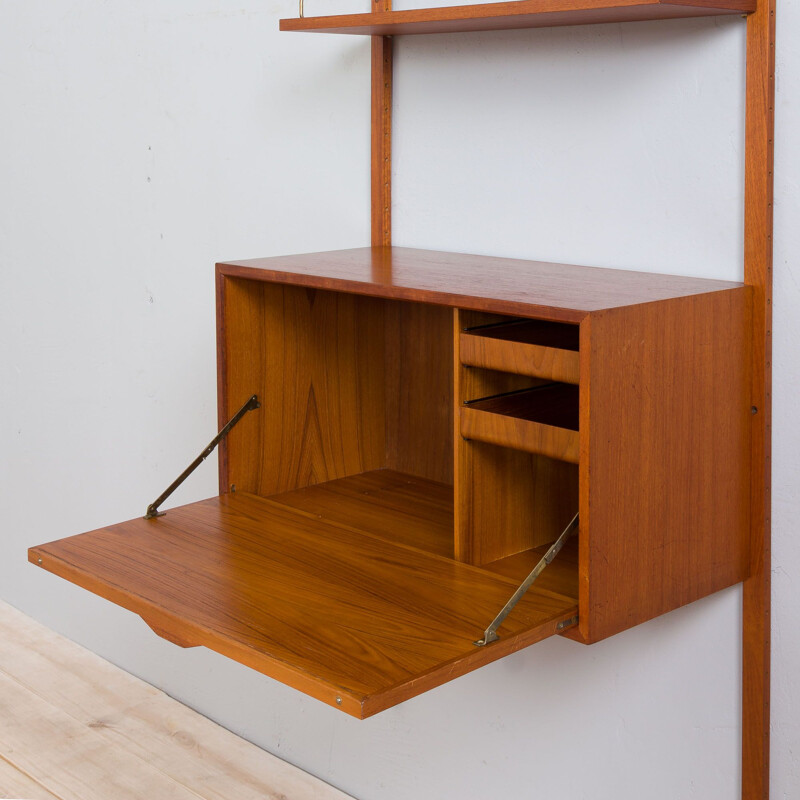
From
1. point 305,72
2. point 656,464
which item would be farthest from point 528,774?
point 305,72

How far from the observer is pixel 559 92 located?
179 centimetres

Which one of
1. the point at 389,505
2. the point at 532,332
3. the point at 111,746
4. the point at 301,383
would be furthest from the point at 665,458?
the point at 111,746

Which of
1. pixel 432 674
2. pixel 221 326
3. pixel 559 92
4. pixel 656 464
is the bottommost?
pixel 432 674

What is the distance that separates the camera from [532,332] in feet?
5.33

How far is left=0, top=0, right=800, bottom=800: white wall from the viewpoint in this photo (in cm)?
166

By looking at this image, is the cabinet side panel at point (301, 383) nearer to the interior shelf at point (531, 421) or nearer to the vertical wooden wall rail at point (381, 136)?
the vertical wooden wall rail at point (381, 136)

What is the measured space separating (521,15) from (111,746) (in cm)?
189

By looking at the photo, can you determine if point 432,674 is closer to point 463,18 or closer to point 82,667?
point 463,18

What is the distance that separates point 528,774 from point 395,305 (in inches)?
33.9

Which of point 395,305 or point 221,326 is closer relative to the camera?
point 221,326

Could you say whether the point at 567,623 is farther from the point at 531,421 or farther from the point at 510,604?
the point at 531,421

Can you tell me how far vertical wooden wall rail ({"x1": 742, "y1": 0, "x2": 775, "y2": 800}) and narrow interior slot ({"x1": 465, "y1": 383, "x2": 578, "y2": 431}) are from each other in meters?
0.25

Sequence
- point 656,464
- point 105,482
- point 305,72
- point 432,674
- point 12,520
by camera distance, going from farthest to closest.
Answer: point 12,520, point 105,482, point 305,72, point 656,464, point 432,674

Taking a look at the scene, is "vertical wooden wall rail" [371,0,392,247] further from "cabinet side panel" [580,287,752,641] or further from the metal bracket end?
the metal bracket end
